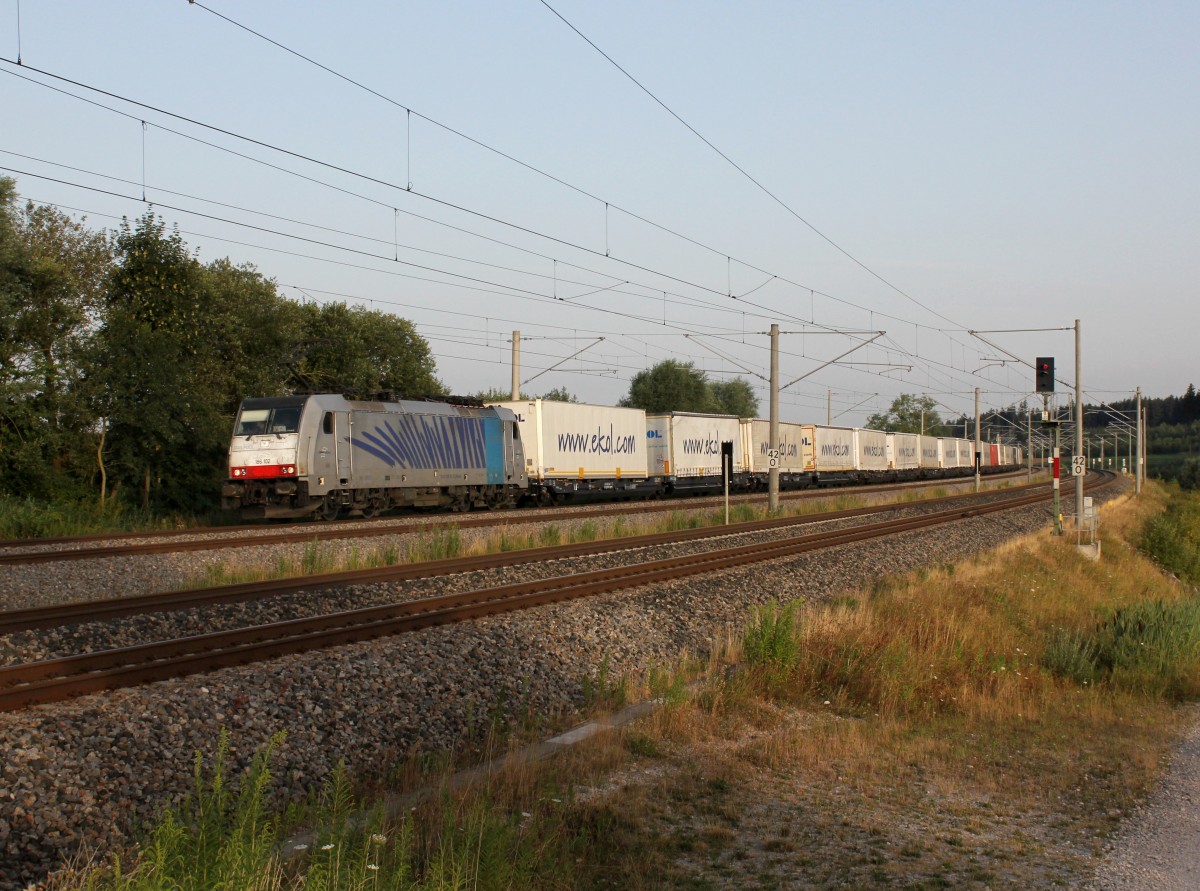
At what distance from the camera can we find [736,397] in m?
119

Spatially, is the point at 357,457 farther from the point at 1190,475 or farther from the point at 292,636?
the point at 1190,475

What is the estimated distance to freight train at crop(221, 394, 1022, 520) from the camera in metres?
26.3

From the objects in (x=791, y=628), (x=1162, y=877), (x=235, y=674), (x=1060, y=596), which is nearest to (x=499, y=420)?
(x=1060, y=596)

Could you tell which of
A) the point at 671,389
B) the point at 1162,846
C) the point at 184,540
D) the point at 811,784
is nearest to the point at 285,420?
the point at 184,540

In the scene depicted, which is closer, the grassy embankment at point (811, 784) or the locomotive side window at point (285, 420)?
the grassy embankment at point (811, 784)

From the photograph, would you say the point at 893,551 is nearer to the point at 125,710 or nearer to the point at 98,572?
the point at 98,572

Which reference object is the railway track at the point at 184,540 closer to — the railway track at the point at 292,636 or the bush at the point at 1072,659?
the railway track at the point at 292,636

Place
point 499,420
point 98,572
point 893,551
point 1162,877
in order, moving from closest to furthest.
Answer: point 1162,877
point 98,572
point 893,551
point 499,420

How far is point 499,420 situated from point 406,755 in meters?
26.4

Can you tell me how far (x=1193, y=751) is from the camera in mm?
10742

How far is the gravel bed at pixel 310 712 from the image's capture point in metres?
6.30

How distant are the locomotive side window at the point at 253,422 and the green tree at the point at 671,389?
2770 inches

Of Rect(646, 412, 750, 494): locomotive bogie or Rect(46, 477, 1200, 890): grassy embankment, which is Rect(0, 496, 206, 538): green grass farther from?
Rect(646, 412, 750, 494): locomotive bogie

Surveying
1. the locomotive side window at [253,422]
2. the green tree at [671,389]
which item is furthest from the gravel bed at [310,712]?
the green tree at [671,389]
